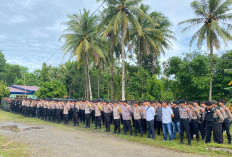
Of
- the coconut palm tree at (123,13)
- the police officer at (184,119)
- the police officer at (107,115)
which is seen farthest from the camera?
the coconut palm tree at (123,13)

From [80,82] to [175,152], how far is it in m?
27.5

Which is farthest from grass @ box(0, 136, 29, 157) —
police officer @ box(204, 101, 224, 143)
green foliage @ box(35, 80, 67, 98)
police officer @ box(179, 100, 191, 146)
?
green foliage @ box(35, 80, 67, 98)

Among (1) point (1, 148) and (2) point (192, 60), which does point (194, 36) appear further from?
(1) point (1, 148)

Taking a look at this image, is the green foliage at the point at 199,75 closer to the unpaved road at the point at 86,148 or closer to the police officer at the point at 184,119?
the police officer at the point at 184,119

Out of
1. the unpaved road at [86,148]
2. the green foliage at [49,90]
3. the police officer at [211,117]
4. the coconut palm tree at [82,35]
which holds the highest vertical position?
the coconut palm tree at [82,35]

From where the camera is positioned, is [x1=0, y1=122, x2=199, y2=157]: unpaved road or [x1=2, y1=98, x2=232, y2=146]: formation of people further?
[x1=2, y1=98, x2=232, y2=146]: formation of people

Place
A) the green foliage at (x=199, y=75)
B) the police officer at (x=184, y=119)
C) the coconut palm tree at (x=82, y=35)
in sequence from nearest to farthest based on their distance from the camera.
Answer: the police officer at (x=184, y=119)
the green foliage at (x=199, y=75)
the coconut palm tree at (x=82, y=35)

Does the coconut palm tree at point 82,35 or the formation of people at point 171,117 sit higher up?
the coconut palm tree at point 82,35

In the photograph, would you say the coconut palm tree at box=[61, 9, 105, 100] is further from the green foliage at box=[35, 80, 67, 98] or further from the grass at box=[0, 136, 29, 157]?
the grass at box=[0, 136, 29, 157]

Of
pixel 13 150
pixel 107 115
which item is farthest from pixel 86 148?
pixel 107 115

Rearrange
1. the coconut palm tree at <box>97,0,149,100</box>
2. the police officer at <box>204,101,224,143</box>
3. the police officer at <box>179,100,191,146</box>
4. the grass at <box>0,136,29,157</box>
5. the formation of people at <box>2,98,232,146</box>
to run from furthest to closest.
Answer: the coconut palm tree at <box>97,0,149,100</box> < the police officer at <box>179,100,191,146</box> < the formation of people at <box>2,98,232,146</box> < the police officer at <box>204,101,224,143</box> < the grass at <box>0,136,29,157</box>

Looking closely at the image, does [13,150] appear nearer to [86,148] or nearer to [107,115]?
[86,148]

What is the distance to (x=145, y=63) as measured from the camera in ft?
83.2

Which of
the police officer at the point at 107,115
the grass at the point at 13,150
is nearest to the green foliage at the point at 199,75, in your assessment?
the police officer at the point at 107,115
